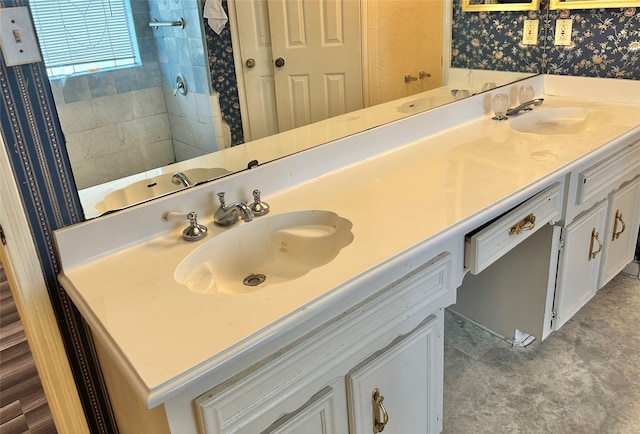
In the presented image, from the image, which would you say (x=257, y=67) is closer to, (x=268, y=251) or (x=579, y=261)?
(x=268, y=251)

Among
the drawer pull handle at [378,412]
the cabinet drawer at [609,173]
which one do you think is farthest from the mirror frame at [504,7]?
the drawer pull handle at [378,412]

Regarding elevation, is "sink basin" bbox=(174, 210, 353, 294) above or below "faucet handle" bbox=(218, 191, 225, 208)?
below

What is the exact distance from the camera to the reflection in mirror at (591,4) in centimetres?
221

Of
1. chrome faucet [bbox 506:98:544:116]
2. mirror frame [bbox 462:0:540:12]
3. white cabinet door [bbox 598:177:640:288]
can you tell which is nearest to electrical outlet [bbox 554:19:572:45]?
mirror frame [bbox 462:0:540:12]

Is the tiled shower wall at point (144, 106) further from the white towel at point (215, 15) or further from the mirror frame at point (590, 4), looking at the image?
the mirror frame at point (590, 4)

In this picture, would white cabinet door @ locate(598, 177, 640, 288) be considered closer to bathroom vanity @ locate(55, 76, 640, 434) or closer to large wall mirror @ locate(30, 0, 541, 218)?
bathroom vanity @ locate(55, 76, 640, 434)

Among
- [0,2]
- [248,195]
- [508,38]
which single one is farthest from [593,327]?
[0,2]

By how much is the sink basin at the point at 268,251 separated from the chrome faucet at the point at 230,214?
3 centimetres

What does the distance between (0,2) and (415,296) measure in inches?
43.9

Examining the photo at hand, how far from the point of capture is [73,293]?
3.76ft

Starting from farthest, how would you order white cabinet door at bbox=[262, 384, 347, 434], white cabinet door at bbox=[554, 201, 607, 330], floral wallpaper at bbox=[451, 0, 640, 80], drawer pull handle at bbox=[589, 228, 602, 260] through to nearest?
1. floral wallpaper at bbox=[451, 0, 640, 80]
2. drawer pull handle at bbox=[589, 228, 602, 260]
3. white cabinet door at bbox=[554, 201, 607, 330]
4. white cabinet door at bbox=[262, 384, 347, 434]

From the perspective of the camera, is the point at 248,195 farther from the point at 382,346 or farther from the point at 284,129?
the point at 382,346

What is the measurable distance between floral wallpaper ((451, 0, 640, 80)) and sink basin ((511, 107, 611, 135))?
0.25 m

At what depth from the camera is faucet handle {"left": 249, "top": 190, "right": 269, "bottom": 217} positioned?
1.46 m
